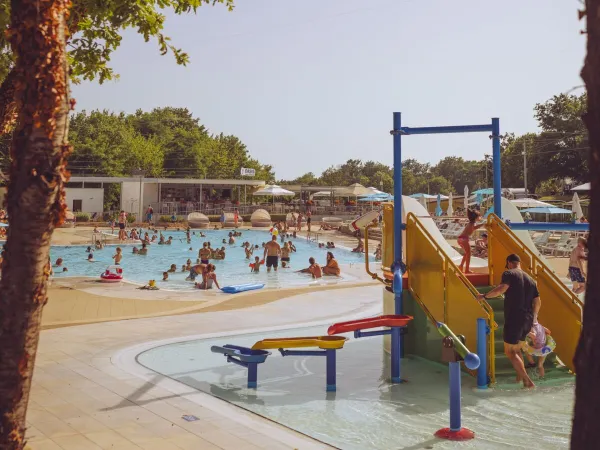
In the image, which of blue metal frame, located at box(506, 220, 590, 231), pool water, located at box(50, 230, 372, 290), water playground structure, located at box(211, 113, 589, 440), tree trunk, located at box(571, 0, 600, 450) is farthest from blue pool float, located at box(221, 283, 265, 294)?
tree trunk, located at box(571, 0, 600, 450)

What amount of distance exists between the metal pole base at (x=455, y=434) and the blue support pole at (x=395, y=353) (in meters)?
2.16

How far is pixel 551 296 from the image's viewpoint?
9.13 metres

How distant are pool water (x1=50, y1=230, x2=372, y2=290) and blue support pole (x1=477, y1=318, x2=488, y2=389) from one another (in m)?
13.2

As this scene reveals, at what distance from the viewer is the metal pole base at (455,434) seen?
253 inches

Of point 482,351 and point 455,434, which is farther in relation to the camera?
point 482,351

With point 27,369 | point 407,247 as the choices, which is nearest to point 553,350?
point 407,247

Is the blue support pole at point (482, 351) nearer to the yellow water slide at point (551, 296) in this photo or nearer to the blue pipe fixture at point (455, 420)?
the yellow water slide at point (551, 296)

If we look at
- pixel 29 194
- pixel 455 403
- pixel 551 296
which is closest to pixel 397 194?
pixel 551 296

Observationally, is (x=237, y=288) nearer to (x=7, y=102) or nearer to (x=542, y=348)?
(x=542, y=348)

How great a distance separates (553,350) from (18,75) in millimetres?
7882

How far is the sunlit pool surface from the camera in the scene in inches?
258

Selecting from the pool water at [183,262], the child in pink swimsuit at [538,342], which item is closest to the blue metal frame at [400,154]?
the child in pink swimsuit at [538,342]

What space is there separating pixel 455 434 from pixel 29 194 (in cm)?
480

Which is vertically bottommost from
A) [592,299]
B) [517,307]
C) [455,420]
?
[455,420]
